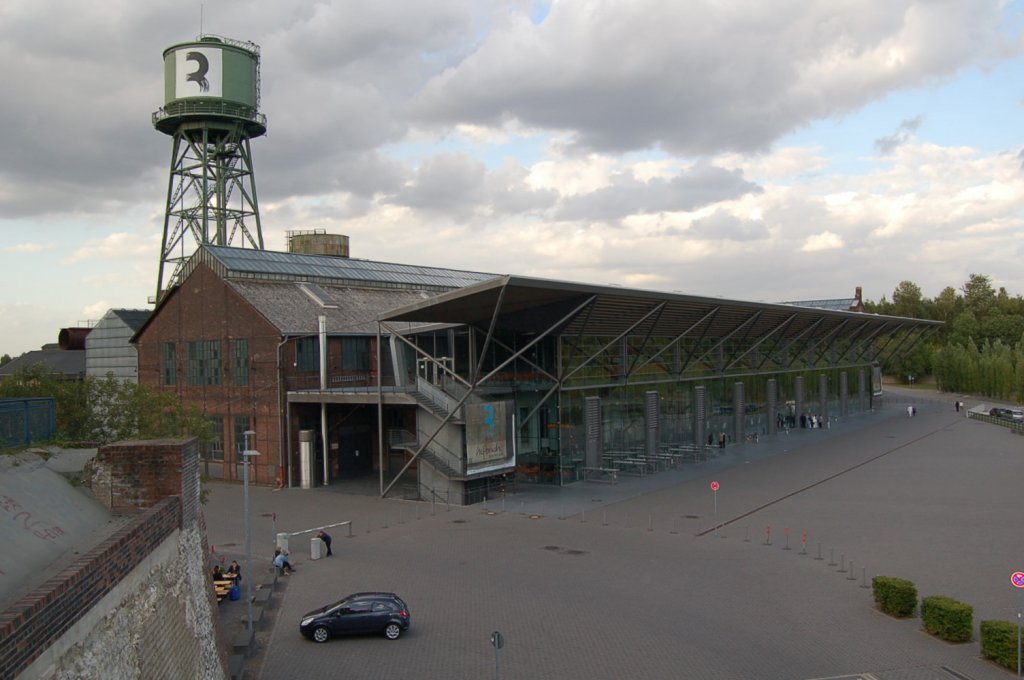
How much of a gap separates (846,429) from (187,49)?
57894mm

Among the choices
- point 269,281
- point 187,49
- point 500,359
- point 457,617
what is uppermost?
point 187,49

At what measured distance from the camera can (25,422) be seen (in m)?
14.8

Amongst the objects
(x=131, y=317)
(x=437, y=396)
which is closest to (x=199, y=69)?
(x=131, y=317)

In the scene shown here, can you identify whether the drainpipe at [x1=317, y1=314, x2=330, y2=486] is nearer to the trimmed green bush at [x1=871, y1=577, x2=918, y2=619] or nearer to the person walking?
the person walking

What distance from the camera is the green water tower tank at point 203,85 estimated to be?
196ft

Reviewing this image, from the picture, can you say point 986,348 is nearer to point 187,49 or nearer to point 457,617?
point 187,49

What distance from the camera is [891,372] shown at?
132 metres

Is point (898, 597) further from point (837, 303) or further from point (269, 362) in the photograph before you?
point (837, 303)

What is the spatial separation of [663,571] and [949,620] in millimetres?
7882

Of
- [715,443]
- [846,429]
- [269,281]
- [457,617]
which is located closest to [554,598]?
[457,617]

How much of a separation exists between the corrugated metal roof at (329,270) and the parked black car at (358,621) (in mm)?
29121

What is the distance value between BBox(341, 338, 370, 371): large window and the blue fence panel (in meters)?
28.6

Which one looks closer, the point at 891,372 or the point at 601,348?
the point at 601,348

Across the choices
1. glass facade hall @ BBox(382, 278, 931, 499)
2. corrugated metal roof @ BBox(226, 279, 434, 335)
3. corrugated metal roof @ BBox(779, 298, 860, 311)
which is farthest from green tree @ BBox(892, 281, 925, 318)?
corrugated metal roof @ BBox(226, 279, 434, 335)
